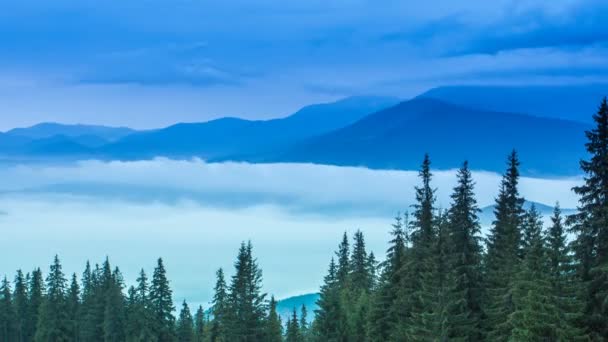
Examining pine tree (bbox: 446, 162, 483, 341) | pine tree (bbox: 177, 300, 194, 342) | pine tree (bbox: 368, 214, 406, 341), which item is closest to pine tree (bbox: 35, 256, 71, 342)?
pine tree (bbox: 177, 300, 194, 342)

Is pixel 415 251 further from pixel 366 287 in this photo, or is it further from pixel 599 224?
pixel 366 287

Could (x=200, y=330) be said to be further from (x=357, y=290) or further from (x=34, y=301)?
(x=357, y=290)

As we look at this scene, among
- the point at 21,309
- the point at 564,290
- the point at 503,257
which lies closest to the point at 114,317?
the point at 21,309

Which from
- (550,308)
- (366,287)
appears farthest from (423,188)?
(366,287)

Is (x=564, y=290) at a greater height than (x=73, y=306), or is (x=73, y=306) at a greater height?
(x=73, y=306)

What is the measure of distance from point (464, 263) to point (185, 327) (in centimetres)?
7596

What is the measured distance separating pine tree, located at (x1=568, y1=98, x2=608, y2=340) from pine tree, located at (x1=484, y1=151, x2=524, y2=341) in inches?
173

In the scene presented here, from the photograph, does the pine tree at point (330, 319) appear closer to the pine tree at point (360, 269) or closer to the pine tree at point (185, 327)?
the pine tree at point (360, 269)

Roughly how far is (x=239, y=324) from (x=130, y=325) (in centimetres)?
2504

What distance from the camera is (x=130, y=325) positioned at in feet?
362

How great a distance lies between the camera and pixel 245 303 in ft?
299

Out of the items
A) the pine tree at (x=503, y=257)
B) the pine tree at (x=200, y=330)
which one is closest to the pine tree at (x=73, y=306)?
the pine tree at (x=200, y=330)

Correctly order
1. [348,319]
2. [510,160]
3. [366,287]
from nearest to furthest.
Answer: [510,160], [348,319], [366,287]

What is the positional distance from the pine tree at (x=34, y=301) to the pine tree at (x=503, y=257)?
286 feet
